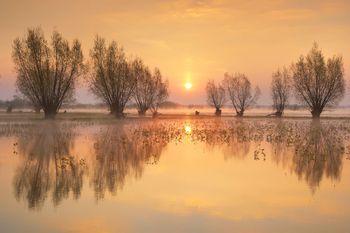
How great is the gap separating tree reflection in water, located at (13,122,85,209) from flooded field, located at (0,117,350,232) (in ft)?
0.10

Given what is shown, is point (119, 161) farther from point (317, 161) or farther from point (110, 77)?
point (110, 77)

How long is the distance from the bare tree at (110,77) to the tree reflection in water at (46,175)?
129 feet

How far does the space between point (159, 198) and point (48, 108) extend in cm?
4665

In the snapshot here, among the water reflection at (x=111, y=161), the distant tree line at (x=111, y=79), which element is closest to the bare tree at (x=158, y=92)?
the distant tree line at (x=111, y=79)

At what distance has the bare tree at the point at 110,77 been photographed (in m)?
61.8

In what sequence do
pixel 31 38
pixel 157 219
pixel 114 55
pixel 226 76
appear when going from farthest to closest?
pixel 226 76, pixel 114 55, pixel 31 38, pixel 157 219

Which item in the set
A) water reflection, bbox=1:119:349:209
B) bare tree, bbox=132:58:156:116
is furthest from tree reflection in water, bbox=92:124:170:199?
bare tree, bbox=132:58:156:116

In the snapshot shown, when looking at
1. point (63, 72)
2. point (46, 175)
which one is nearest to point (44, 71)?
point (63, 72)

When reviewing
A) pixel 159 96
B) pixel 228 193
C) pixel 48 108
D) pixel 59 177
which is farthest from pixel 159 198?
pixel 159 96

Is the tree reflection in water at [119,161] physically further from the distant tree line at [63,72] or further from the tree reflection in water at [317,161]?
the distant tree line at [63,72]

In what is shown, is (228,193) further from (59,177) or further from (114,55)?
(114,55)

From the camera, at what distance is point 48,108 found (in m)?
55.0

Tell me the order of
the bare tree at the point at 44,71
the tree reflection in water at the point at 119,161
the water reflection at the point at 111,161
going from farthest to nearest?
the bare tree at the point at 44,71
the tree reflection in water at the point at 119,161
the water reflection at the point at 111,161

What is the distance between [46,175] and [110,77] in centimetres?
4830
